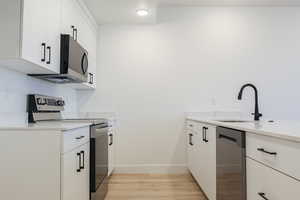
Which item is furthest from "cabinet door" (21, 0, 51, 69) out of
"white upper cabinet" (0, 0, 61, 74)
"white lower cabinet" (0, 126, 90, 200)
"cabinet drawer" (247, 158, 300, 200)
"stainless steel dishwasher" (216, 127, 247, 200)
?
"cabinet drawer" (247, 158, 300, 200)

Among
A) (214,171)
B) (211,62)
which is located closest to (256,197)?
(214,171)

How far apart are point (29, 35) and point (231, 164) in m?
1.63

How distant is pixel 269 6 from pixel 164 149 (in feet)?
8.82

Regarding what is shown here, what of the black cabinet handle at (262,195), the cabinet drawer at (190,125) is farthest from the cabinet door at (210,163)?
the black cabinet handle at (262,195)

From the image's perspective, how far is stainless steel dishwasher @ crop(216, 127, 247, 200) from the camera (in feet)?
5.40

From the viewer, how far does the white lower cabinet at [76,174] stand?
1659 millimetres

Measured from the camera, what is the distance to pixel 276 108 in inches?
158

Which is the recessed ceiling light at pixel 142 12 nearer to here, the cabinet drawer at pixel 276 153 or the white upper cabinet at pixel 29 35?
the white upper cabinet at pixel 29 35

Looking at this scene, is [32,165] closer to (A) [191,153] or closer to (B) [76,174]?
(B) [76,174]

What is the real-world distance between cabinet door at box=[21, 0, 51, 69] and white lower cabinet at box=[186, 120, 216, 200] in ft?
5.07

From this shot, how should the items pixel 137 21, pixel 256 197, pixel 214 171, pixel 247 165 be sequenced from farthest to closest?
pixel 137 21 → pixel 214 171 → pixel 247 165 → pixel 256 197

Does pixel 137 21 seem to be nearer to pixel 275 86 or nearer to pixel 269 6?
pixel 269 6

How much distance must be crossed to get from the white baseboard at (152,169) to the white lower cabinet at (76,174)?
176cm

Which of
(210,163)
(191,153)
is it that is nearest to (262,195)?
(210,163)
